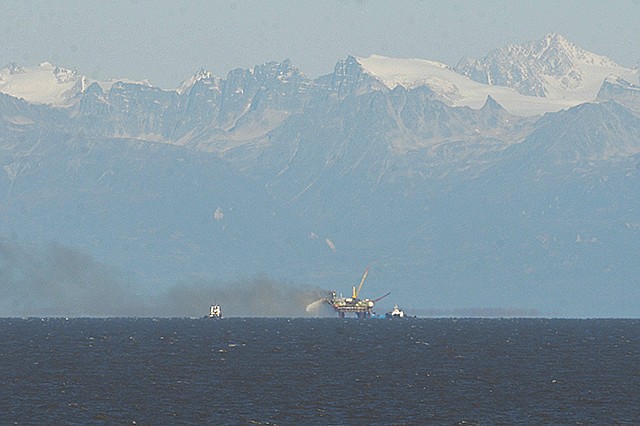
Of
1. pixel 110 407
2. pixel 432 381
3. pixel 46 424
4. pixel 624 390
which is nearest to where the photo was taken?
pixel 46 424

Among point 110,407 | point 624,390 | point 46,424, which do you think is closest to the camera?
point 46,424

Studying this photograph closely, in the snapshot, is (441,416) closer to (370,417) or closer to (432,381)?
(370,417)

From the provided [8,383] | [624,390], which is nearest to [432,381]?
[624,390]

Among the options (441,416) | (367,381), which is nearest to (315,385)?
(367,381)

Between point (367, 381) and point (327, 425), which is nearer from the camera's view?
point (327, 425)

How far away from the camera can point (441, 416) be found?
15688cm

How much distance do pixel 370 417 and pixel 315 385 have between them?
35754 millimetres

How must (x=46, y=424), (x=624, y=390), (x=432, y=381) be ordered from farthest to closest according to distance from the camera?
(x=432, y=381) < (x=624, y=390) < (x=46, y=424)

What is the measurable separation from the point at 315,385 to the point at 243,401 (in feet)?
73.3

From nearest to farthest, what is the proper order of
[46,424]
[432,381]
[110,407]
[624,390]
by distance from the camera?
[46,424] → [110,407] → [624,390] → [432,381]

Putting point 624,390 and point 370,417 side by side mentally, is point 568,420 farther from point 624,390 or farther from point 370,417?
point 624,390

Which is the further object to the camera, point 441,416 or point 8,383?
point 8,383

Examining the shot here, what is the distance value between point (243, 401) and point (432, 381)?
124 feet

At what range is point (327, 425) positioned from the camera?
147875mm
